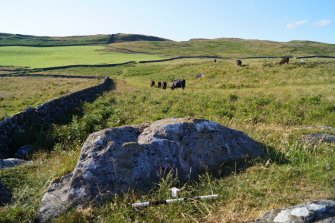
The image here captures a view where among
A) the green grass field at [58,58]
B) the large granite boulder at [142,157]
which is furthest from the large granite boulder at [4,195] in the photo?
the green grass field at [58,58]

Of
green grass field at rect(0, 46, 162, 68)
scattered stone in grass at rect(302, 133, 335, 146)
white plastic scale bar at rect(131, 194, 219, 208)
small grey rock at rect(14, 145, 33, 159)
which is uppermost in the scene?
scattered stone in grass at rect(302, 133, 335, 146)

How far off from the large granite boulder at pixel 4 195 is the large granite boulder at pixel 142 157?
0.92m

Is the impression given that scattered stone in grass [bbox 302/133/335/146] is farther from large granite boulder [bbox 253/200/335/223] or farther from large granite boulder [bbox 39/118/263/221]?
large granite boulder [bbox 253/200/335/223]

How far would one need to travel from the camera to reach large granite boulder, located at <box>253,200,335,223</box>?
6754 millimetres

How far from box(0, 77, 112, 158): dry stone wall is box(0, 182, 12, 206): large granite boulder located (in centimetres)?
795

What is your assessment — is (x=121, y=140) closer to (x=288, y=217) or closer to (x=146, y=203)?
(x=146, y=203)

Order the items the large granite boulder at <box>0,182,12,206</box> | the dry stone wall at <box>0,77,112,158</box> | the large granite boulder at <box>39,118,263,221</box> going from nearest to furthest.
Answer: the large granite boulder at <box>39,118,263,221</box> → the large granite boulder at <box>0,182,12,206</box> → the dry stone wall at <box>0,77,112,158</box>

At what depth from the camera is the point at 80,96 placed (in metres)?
33.4

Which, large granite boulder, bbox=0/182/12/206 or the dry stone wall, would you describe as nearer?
large granite boulder, bbox=0/182/12/206

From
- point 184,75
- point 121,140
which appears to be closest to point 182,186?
point 121,140

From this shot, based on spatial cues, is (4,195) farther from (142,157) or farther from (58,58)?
(58,58)

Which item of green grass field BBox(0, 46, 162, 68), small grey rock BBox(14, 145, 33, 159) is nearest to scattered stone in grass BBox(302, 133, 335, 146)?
small grey rock BBox(14, 145, 33, 159)

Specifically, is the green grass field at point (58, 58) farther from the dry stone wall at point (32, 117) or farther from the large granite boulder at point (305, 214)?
the large granite boulder at point (305, 214)

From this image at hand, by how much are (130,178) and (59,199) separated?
57.9 inches
